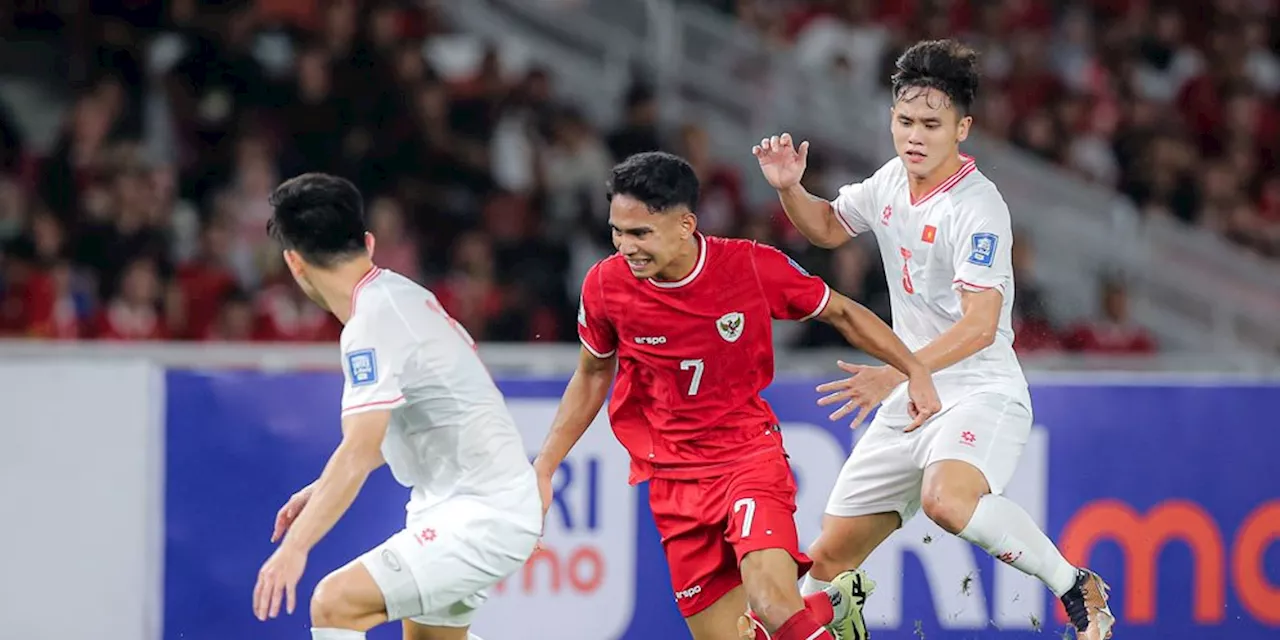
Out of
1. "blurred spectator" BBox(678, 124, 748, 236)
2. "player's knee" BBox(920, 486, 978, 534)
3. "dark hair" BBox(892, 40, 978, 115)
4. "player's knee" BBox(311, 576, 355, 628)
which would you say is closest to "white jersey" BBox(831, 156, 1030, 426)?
"dark hair" BBox(892, 40, 978, 115)

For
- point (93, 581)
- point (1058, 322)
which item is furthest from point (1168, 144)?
point (93, 581)

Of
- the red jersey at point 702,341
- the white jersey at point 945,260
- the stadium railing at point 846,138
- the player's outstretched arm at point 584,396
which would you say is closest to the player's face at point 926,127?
the white jersey at point 945,260

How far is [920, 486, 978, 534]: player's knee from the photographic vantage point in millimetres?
5781

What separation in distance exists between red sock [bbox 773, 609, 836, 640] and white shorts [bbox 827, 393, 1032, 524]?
2.37ft

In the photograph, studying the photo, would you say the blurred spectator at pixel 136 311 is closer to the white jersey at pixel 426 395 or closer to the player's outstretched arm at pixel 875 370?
the white jersey at pixel 426 395

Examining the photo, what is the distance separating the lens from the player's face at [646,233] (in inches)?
220

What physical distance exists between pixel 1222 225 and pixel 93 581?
8583 millimetres

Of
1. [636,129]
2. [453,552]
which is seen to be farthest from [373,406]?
[636,129]

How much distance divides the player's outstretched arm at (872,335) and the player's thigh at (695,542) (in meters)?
0.65

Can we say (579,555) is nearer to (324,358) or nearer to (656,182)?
(324,358)

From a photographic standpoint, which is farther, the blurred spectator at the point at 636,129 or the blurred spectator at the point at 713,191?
the blurred spectator at the point at 636,129

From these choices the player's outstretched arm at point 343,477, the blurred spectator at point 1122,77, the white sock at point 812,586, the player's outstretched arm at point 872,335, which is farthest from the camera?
the blurred spectator at point 1122,77

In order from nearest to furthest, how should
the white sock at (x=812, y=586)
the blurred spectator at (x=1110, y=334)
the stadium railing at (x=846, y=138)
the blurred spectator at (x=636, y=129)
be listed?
the white sock at (x=812, y=586), the blurred spectator at (x=1110, y=334), the blurred spectator at (x=636, y=129), the stadium railing at (x=846, y=138)

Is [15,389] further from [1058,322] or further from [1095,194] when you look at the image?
[1095,194]
